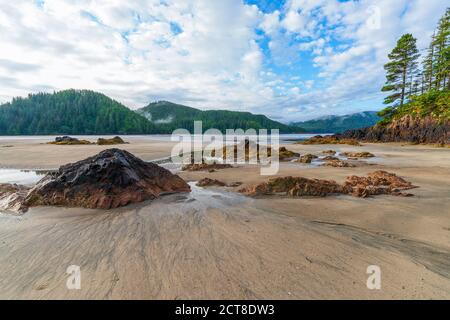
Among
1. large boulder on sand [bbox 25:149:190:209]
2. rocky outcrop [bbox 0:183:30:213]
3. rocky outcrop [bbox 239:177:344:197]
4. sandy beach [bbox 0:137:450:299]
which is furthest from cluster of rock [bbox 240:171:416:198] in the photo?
rocky outcrop [bbox 0:183:30:213]

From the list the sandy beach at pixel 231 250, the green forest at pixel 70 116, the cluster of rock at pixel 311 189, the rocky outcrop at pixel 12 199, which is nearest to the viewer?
the sandy beach at pixel 231 250

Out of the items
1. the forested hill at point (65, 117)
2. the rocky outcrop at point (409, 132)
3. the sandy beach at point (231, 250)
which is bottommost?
the sandy beach at point (231, 250)

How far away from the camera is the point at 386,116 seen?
3553 cm

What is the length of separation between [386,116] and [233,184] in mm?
39154

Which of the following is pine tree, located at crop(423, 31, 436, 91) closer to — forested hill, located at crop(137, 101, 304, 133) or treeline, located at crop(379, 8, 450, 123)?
treeline, located at crop(379, 8, 450, 123)

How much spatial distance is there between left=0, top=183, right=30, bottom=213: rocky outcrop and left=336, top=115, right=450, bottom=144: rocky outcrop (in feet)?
106

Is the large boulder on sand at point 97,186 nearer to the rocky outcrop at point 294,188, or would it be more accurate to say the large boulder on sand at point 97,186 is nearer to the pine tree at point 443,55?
the rocky outcrop at point 294,188

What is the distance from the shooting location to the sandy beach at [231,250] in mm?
2111

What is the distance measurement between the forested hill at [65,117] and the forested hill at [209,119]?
1627 cm

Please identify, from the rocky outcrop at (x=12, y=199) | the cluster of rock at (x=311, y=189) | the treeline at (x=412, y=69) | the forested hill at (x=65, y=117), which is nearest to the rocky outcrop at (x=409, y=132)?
the treeline at (x=412, y=69)

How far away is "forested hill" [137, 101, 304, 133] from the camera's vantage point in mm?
132625
